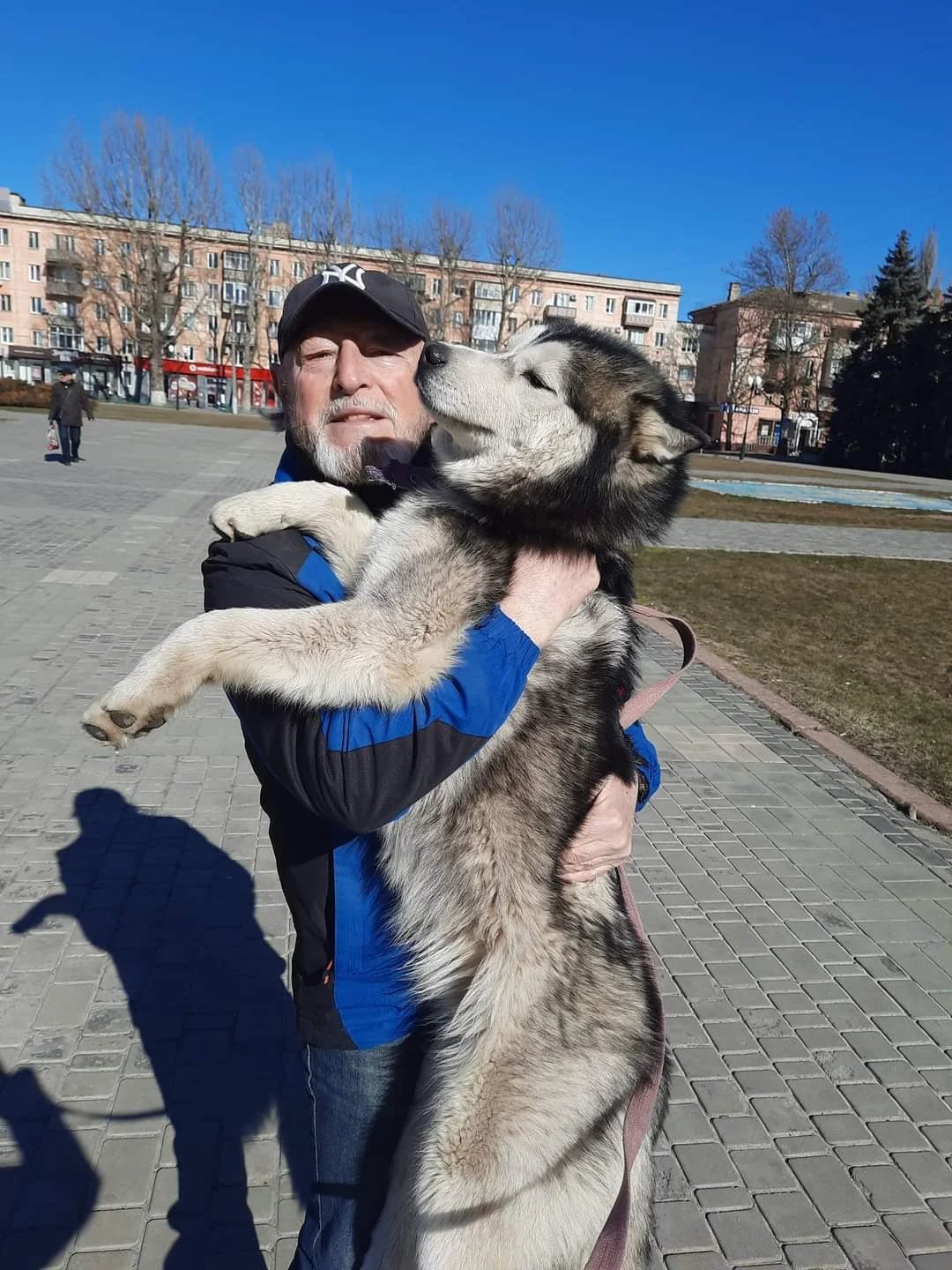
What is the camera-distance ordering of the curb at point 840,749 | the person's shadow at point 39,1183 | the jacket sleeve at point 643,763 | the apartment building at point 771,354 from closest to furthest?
the jacket sleeve at point 643,763
the person's shadow at point 39,1183
the curb at point 840,749
the apartment building at point 771,354

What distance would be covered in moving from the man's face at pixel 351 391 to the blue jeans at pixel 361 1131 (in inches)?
62.5

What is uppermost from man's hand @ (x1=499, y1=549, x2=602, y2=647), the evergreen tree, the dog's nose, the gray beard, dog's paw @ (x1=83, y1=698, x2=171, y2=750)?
the evergreen tree

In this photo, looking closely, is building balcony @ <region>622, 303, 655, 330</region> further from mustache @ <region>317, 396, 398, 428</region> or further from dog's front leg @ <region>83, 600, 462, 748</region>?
dog's front leg @ <region>83, 600, 462, 748</region>

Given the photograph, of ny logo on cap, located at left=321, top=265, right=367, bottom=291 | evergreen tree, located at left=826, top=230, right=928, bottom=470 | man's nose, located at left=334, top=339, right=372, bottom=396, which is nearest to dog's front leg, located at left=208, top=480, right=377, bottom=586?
man's nose, located at left=334, top=339, right=372, bottom=396

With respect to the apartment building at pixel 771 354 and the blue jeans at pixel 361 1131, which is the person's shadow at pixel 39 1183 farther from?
the apartment building at pixel 771 354

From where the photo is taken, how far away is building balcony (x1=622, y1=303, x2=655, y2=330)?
96.7 m

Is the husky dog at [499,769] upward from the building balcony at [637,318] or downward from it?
downward

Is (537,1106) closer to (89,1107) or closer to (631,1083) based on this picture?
(631,1083)

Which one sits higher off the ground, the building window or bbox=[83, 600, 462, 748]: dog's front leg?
the building window

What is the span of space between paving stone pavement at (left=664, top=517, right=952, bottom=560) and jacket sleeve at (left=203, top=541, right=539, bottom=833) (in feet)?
58.9

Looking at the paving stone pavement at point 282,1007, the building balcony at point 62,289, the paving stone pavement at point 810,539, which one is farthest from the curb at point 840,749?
the building balcony at point 62,289

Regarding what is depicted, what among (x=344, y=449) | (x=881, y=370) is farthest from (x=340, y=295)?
(x=881, y=370)

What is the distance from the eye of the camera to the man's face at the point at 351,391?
237 centimetres

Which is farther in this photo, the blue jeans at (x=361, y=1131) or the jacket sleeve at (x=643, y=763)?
the jacket sleeve at (x=643, y=763)
